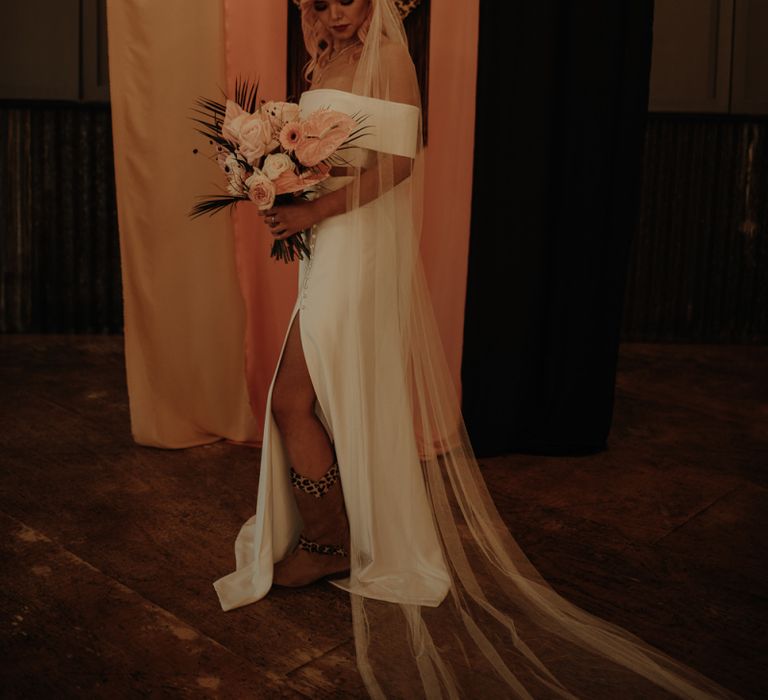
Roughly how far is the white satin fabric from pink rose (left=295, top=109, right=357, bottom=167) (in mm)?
175

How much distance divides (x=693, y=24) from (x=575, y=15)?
2577mm

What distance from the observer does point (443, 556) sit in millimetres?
2498

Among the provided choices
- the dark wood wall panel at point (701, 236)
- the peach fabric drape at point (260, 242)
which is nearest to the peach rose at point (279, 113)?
the peach fabric drape at point (260, 242)

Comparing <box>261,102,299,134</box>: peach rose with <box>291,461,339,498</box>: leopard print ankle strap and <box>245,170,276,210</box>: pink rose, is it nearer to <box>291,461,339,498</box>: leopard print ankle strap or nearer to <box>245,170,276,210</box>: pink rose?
<box>245,170,276,210</box>: pink rose

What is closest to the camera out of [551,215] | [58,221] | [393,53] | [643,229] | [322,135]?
[322,135]

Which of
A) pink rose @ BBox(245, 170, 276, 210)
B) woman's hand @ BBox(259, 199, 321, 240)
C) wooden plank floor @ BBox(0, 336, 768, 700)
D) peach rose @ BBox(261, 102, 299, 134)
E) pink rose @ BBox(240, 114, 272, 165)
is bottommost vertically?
wooden plank floor @ BBox(0, 336, 768, 700)

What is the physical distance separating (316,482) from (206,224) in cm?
155

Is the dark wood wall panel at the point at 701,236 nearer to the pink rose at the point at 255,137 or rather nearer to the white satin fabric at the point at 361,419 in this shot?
the white satin fabric at the point at 361,419

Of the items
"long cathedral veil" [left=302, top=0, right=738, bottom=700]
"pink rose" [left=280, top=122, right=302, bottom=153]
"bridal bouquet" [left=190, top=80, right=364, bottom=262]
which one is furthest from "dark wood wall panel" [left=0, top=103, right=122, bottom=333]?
"pink rose" [left=280, top=122, right=302, bottom=153]

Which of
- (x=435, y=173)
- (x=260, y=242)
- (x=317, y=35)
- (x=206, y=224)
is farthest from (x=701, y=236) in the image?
(x=317, y=35)

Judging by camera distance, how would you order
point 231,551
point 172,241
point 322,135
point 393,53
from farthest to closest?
point 172,241 → point 231,551 → point 393,53 → point 322,135

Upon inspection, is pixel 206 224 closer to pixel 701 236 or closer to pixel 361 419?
pixel 361 419

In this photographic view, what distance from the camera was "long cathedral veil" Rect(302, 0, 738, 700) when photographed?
205 cm

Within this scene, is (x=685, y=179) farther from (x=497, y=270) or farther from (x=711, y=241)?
(x=497, y=270)
